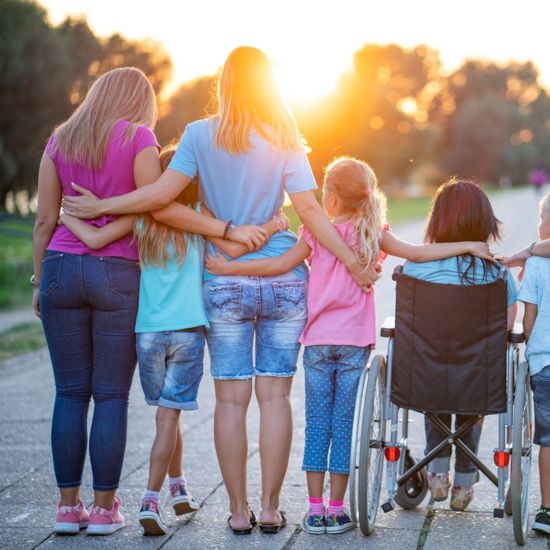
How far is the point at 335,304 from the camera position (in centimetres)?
445

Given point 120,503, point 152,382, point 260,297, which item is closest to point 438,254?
point 260,297

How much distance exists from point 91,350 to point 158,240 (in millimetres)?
553

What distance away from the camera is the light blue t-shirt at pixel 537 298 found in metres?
4.34

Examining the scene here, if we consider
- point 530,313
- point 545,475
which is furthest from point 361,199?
point 545,475

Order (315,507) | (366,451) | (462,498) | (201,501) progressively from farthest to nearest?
(201,501) < (462,498) < (315,507) < (366,451)

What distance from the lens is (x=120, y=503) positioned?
15.7 ft

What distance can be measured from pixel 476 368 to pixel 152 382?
135cm

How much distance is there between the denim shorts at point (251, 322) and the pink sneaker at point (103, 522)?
74 cm

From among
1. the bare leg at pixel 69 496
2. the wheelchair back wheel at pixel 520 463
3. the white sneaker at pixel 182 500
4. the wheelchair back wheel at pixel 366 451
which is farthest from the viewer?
the white sneaker at pixel 182 500

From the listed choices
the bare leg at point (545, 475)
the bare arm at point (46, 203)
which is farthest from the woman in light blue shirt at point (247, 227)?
the bare leg at point (545, 475)

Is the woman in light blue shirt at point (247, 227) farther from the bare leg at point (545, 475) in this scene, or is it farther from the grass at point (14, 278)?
the grass at point (14, 278)

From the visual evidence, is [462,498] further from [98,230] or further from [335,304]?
[98,230]

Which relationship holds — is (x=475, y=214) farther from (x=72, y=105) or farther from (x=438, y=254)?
(x=72, y=105)

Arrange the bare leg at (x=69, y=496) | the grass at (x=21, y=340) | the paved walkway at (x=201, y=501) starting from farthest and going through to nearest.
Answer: the grass at (x=21, y=340), the bare leg at (x=69, y=496), the paved walkway at (x=201, y=501)
